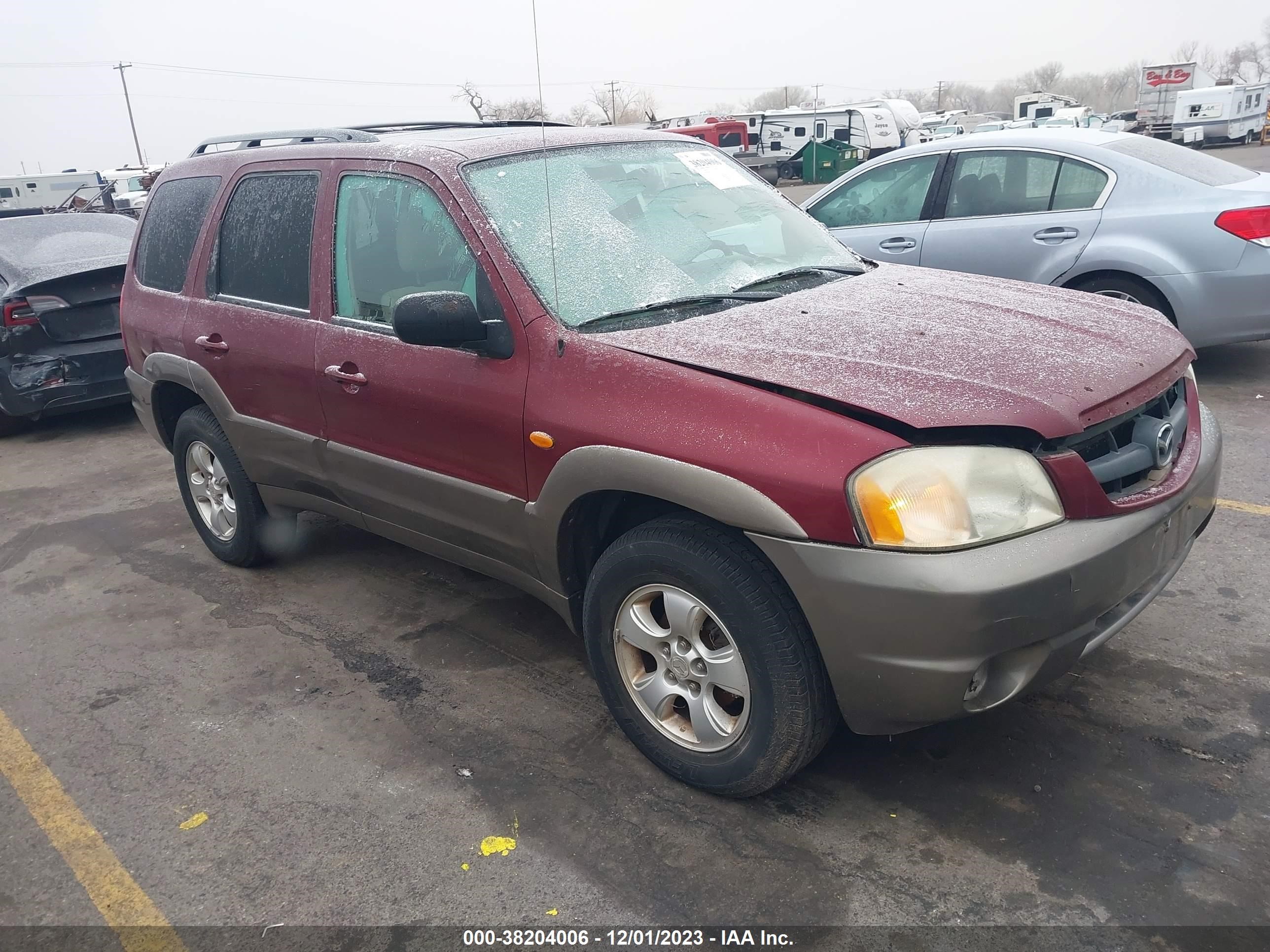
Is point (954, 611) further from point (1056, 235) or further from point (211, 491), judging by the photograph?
point (1056, 235)

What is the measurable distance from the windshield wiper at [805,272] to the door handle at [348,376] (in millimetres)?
1342

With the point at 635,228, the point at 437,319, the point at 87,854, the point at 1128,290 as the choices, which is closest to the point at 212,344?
the point at 437,319

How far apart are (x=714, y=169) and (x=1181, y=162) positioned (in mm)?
3953

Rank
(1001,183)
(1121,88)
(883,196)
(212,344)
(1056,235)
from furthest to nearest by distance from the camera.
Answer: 1. (1121,88)
2. (883,196)
3. (1001,183)
4. (1056,235)
5. (212,344)

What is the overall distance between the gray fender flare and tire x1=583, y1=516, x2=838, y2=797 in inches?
4.6

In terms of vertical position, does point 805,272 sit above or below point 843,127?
above

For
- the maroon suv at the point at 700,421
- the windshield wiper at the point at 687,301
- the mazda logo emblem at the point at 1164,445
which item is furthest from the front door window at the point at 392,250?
the mazda logo emblem at the point at 1164,445

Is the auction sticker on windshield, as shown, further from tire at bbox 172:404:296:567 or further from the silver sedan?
the silver sedan

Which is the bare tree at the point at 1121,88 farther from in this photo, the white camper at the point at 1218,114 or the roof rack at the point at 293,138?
the roof rack at the point at 293,138

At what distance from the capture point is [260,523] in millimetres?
4516

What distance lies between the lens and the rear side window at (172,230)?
4.41 m

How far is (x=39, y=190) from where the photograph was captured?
38.5 m

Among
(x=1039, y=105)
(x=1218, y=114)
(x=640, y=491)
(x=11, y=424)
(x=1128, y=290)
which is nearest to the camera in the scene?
(x=640, y=491)

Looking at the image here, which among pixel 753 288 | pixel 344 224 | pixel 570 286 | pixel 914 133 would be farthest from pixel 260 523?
pixel 914 133
